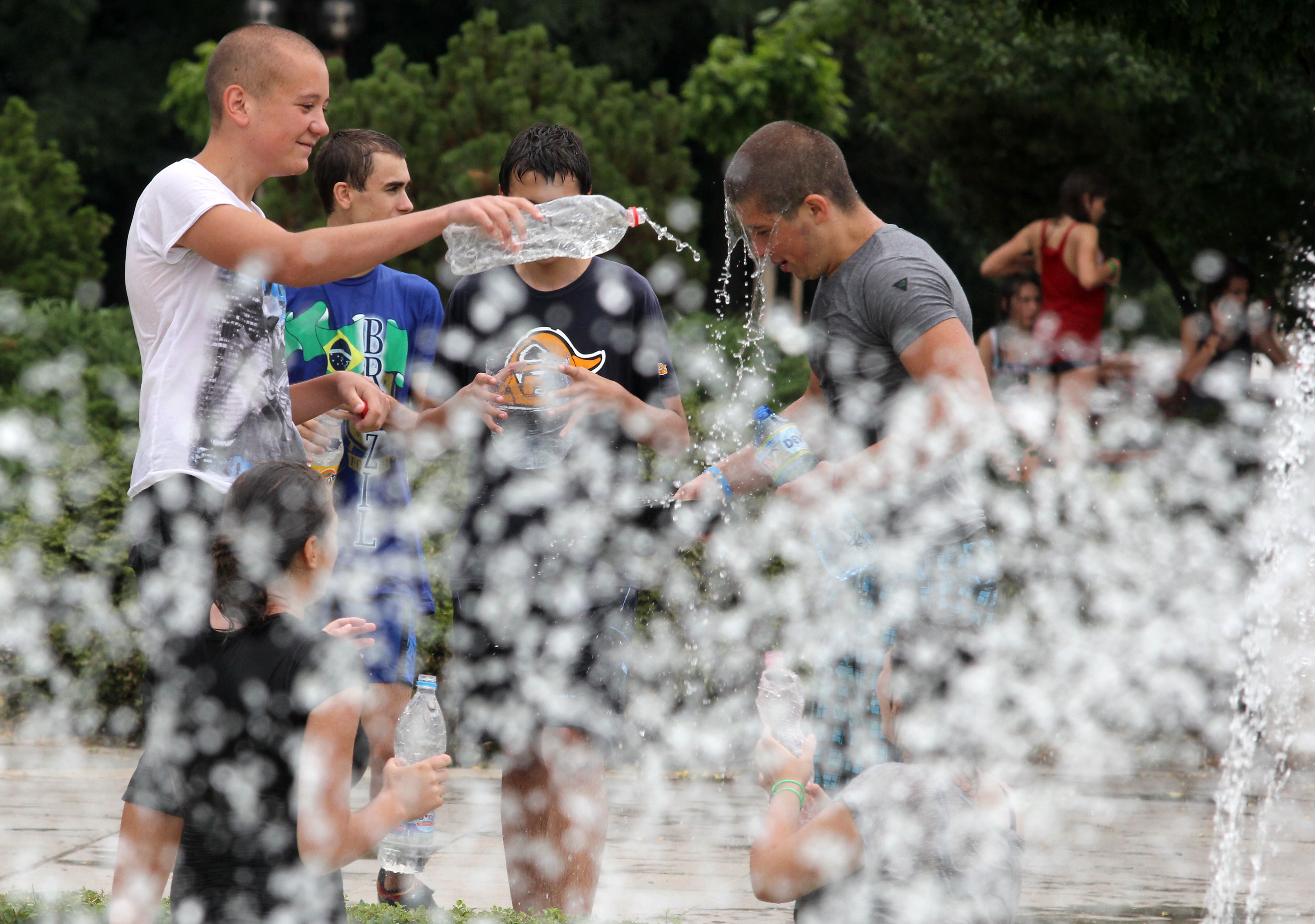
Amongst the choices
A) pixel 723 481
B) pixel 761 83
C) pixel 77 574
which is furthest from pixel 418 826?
pixel 761 83

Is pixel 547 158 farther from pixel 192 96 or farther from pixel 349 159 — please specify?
pixel 192 96

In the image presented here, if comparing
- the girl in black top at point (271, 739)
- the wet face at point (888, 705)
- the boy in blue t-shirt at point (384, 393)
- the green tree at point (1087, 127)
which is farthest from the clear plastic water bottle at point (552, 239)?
the green tree at point (1087, 127)

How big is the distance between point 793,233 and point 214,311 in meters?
1.25

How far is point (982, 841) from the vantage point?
2.71 m

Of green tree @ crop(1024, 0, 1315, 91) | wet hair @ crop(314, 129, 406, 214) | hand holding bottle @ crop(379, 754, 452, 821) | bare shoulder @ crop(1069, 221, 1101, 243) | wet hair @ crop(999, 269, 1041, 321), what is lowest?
hand holding bottle @ crop(379, 754, 452, 821)

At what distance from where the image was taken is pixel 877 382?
3.27m

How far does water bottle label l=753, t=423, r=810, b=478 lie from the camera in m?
3.52

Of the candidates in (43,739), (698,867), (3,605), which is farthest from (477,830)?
(3,605)

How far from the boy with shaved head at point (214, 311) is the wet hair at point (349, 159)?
781 millimetres

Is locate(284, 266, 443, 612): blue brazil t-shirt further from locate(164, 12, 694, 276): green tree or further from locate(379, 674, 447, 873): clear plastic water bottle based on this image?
locate(164, 12, 694, 276): green tree

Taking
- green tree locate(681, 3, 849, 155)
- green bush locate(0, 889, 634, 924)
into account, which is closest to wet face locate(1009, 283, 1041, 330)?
green bush locate(0, 889, 634, 924)

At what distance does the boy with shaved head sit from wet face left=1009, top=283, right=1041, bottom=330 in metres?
5.47

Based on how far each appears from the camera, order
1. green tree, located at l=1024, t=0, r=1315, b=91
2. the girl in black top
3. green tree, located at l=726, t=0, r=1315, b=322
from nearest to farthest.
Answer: the girl in black top, green tree, located at l=1024, t=0, r=1315, b=91, green tree, located at l=726, t=0, r=1315, b=322

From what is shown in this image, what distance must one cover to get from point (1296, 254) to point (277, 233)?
1009 cm
